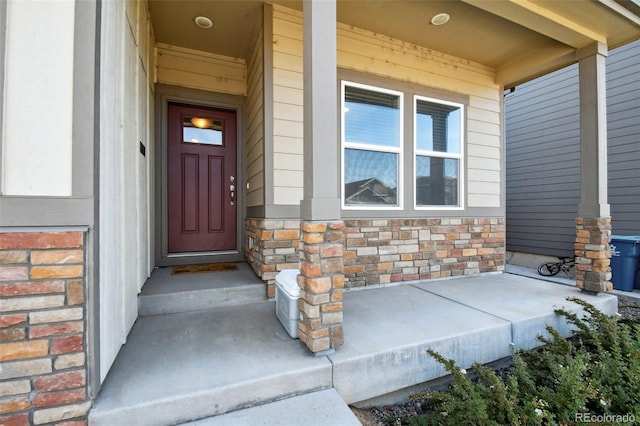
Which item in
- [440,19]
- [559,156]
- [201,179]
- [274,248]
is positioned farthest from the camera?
[559,156]

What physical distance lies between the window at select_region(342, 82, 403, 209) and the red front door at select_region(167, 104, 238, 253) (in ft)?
4.97

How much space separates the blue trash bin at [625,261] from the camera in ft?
13.8

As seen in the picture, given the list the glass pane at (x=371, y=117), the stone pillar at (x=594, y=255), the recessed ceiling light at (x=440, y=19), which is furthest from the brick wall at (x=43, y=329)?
the stone pillar at (x=594, y=255)

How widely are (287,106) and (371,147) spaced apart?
1.10m

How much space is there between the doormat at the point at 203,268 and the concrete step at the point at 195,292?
17 cm

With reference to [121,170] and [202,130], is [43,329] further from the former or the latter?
[202,130]

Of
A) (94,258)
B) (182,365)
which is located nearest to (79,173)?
(94,258)

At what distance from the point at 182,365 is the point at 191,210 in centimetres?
226

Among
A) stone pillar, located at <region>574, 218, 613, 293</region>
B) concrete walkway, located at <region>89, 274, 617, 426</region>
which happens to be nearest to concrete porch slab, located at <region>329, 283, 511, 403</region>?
concrete walkway, located at <region>89, 274, 617, 426</region>

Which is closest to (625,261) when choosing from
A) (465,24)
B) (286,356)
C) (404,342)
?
(465,24)

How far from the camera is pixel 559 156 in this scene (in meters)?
5.74

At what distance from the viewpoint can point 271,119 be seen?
280 centimetres

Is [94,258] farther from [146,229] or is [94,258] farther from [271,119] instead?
[271,119]

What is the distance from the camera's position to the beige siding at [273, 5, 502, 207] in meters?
2.85
